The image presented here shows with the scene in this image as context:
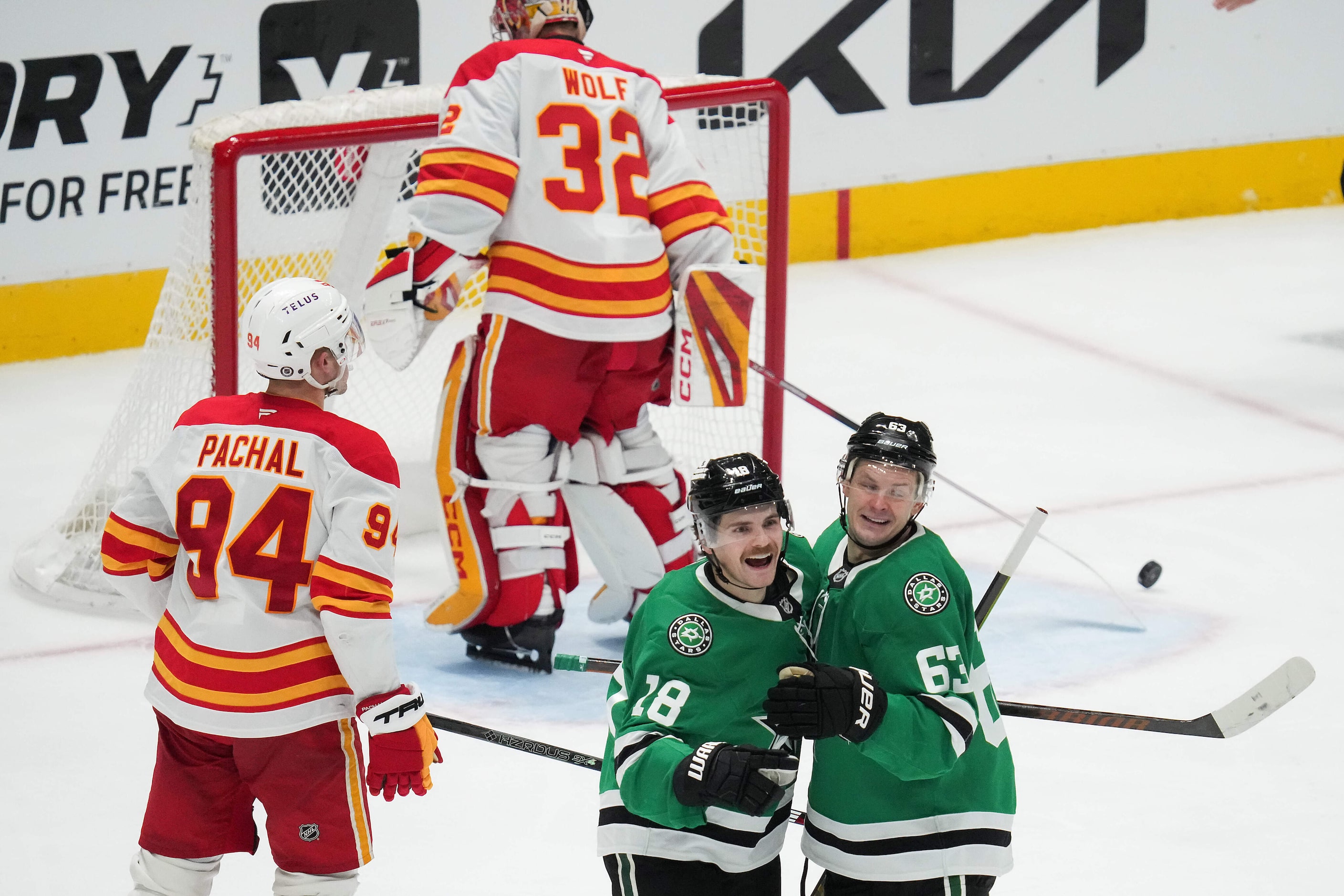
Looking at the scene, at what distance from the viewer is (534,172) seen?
3709 mm

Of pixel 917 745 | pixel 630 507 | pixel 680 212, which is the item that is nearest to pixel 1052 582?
pixel 630 507

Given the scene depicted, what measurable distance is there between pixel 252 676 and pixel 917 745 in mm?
801

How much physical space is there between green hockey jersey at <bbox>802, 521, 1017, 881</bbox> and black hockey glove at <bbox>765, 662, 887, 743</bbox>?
5 cm

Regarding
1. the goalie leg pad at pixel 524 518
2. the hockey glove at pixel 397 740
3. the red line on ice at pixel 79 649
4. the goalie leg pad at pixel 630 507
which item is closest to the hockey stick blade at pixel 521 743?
the hockey glove at pixel 397 740

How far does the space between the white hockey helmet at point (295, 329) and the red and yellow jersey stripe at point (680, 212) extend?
147 cm

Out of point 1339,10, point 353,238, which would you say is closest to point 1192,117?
point 1339,10

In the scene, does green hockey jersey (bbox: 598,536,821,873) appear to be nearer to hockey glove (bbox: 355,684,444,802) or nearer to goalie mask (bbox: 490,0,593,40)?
hockey glove (bbox: 355,684,444,802)

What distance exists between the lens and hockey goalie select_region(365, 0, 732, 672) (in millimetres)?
3678

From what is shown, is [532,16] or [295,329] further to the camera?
[532,16]

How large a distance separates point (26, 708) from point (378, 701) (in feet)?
5.38

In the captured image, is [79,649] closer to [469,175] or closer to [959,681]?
[469,175]

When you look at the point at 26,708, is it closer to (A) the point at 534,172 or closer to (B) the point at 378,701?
(A) the point at 534,172

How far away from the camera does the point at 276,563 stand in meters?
2.34

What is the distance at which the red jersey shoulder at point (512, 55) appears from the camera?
3.70 meters
